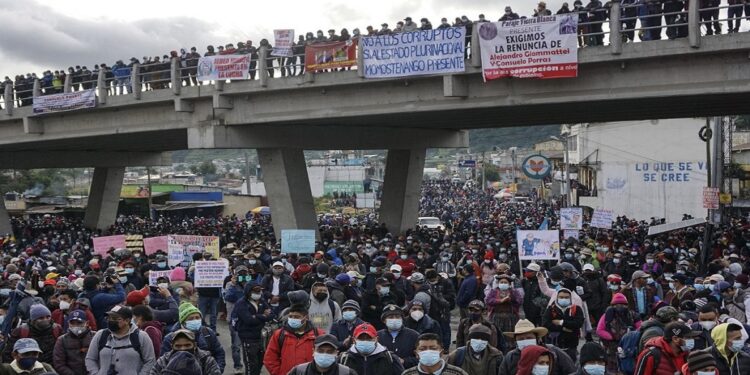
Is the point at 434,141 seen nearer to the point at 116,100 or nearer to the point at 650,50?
the point at 116,100

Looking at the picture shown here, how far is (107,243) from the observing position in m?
21.3

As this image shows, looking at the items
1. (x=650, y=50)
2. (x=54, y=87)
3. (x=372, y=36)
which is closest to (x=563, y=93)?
(x=650, y=50)

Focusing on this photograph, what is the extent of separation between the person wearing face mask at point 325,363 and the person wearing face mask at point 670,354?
2.58 metres

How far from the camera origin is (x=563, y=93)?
20781 millimetres

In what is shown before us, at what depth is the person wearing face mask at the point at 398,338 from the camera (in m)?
8.38

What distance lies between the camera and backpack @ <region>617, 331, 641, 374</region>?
29.6 feet

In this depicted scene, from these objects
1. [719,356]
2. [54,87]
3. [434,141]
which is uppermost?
[54,87]

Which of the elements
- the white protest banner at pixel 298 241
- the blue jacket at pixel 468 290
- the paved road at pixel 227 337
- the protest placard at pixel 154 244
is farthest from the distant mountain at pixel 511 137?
the blue jacket at pixel 468 290

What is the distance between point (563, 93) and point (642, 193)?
103 feet

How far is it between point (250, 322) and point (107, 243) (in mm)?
11478

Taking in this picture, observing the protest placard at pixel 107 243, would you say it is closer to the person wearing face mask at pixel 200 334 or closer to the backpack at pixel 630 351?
the person wearing face mask at pixel 200 334

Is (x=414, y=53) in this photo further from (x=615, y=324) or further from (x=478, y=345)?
(x=478, y=345)

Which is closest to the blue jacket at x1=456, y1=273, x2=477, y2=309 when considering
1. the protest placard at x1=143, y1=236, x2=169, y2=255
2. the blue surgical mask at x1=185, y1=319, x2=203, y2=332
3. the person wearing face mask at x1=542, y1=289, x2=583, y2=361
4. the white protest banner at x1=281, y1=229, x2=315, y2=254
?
the person wearing face mask at x1=542, y1=289, x2=583, y2=361

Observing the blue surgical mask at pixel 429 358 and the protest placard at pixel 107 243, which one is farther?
the protest placard at pixel 107 243
